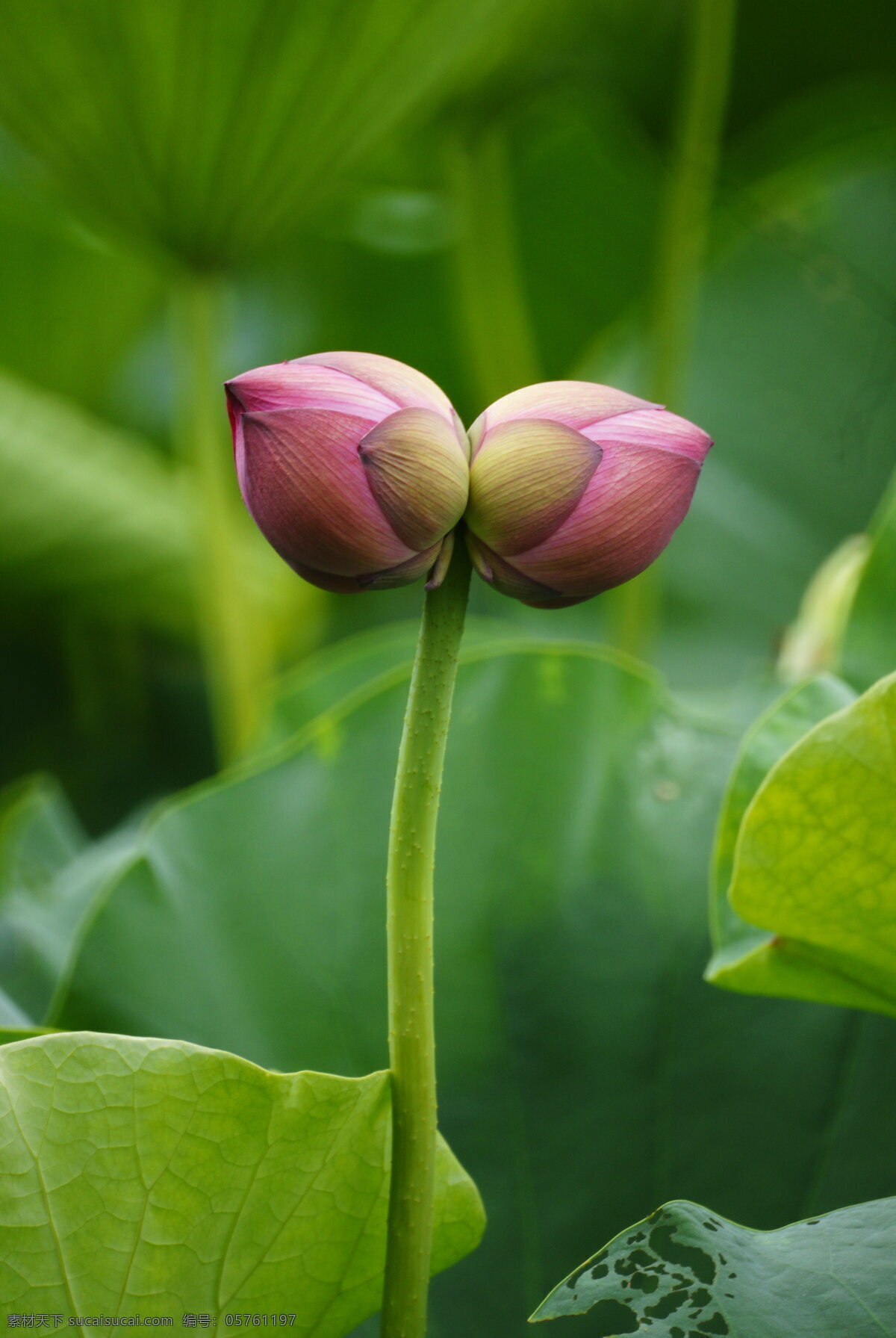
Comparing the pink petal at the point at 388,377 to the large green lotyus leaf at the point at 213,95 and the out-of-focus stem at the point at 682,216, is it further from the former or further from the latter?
the out-of-focus stem at the point at 682,216

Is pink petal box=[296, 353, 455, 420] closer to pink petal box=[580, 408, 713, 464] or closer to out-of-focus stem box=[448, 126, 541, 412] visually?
pink petal box=[580, 408, 713, 464]

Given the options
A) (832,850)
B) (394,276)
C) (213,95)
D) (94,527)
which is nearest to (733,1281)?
(832,850)

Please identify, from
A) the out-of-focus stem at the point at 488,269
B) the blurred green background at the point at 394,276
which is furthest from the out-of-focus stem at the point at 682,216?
the out-of-focus stem at the point at 488,269

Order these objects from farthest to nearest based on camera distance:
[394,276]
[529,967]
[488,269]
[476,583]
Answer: [394,276], [476,583], [488,269], [529,967]

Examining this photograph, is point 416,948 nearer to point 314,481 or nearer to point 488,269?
point 314,481

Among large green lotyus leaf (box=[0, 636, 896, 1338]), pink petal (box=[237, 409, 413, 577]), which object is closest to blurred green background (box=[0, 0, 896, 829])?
large green lotyus leaf (box=[0, 636, 896, 1338])
